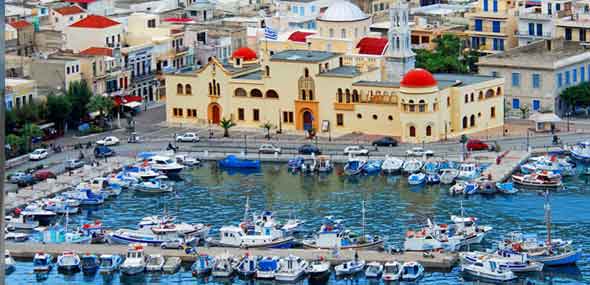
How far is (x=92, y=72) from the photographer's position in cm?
9681

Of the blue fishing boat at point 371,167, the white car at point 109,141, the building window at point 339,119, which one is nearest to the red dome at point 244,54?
the building window at point 339,119

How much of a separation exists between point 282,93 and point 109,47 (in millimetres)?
16539

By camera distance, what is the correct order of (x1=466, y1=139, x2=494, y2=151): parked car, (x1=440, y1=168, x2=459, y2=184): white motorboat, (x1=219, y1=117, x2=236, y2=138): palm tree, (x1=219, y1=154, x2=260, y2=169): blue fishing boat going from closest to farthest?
1. (x1=440, y1=168, x2=459, y2=184): white motorboat
2. (x1=219, y1=154, x2=260, y2=169): blue fishing boat
3. (x1=466, y1=139, x2=494, y2=151): parked car
4. (x1=219, y1=117, x2=236, y2=138): palm tree

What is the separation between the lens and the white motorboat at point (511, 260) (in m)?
57.6

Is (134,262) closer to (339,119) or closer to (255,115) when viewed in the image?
(339,119)

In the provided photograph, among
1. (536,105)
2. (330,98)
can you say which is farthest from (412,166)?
(536,105)

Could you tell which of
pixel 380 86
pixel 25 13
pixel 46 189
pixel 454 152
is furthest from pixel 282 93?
pixel 25 13

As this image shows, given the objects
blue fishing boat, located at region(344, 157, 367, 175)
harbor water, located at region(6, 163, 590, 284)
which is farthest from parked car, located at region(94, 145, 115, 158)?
blue fishing boat, located at region(344, 157, 367, 175)

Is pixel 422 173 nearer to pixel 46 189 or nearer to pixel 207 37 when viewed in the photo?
pixel 46 189

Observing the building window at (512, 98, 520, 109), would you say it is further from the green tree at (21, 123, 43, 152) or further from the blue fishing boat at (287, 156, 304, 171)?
the green tree at (21, 123, 43, 152)

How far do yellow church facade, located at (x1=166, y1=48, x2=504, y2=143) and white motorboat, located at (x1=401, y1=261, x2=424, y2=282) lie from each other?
28.7 m

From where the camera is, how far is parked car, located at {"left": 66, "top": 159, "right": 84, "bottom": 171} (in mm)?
81062

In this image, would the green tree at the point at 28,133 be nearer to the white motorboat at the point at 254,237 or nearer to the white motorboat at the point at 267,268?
the white motorboat at the point at 254,237

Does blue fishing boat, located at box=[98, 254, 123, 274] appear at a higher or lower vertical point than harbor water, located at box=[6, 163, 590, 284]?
lower
